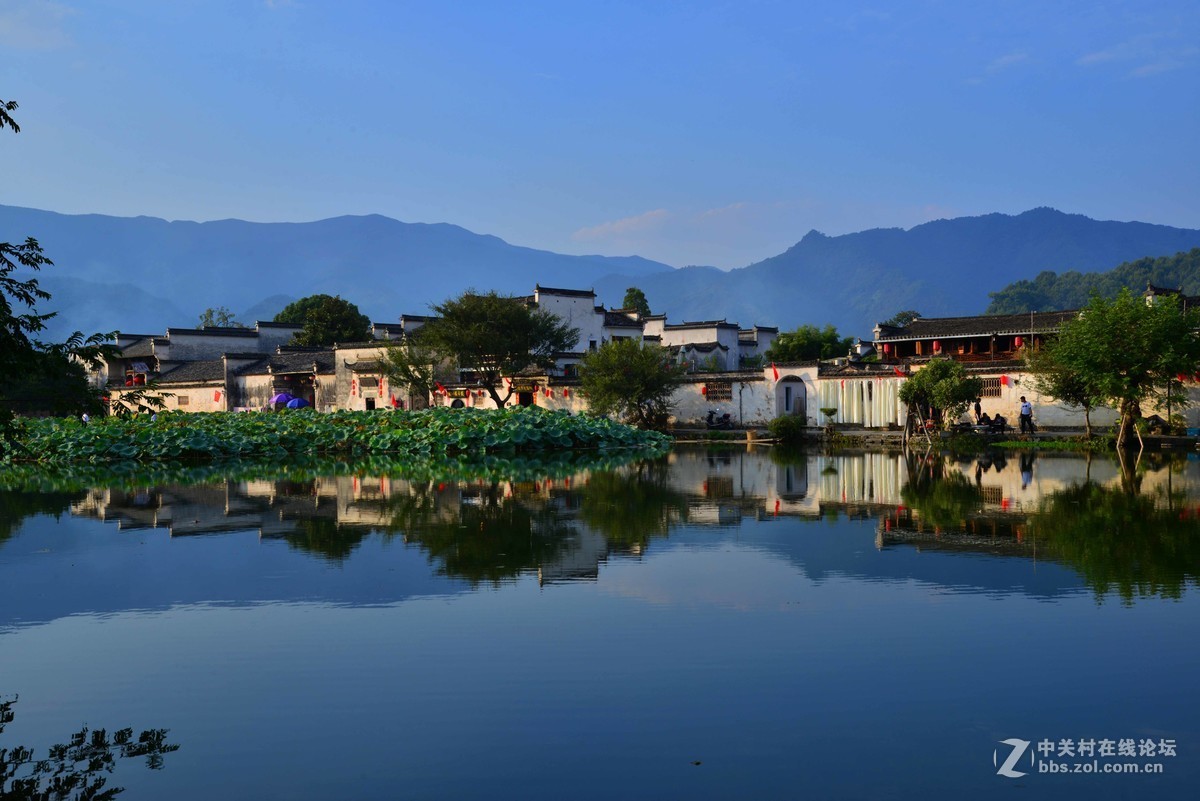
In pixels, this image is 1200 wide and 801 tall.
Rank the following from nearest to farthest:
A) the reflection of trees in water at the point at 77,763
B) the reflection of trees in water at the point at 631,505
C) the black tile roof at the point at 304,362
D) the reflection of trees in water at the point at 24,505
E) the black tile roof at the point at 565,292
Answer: the reflection of trees in water at the point at 77,763 → the reflection of trees in water at the point at 631,505 → the reflection of trees in water at the point at 24,505 → the black tile roof at the point at 304,362 → the black tile roof at the point at 565,292

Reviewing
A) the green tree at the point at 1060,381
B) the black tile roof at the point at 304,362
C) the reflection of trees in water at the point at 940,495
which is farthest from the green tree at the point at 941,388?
the black tile roof at the point at 304,362

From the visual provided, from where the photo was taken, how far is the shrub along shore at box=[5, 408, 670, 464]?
1089 inches

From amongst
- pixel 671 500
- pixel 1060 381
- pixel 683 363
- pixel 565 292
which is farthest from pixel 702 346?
pixel 671 500

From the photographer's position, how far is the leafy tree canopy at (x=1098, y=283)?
119 metres

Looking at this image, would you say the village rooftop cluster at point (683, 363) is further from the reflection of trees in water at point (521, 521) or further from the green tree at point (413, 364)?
the reflection of trees in water at point (521, 521)

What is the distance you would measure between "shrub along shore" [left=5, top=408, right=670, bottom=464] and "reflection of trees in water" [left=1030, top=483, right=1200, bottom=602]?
15.4 m

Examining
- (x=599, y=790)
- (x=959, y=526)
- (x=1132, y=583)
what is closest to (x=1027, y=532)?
(x=959, y=526)

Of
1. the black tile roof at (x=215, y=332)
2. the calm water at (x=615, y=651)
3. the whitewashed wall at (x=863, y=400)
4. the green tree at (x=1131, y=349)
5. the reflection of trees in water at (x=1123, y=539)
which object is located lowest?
the calm water at (x=615, y=651)

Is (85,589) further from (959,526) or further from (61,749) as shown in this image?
(959,526)

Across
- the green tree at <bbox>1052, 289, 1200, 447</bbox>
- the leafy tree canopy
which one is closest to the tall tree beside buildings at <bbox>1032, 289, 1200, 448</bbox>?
the green tree at <bbox>1052, 289, 1200, 447</bbox>

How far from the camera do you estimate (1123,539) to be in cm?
1180

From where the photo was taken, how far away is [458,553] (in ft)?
37.5

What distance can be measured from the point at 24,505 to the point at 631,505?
951 centimetres

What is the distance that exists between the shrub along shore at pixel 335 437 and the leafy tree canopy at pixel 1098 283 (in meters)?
95.5
